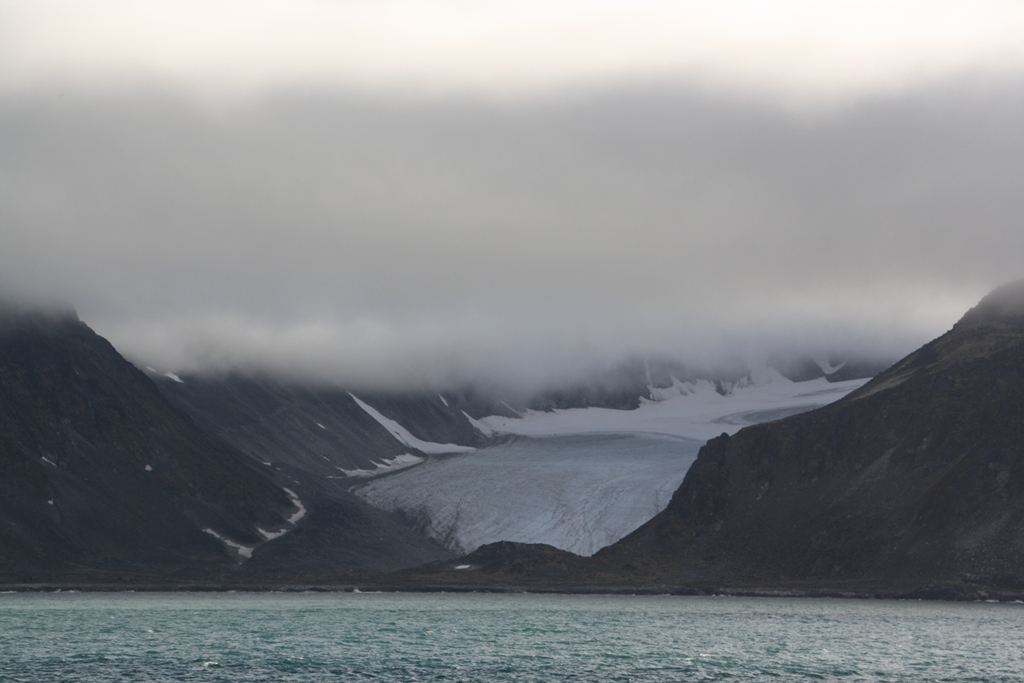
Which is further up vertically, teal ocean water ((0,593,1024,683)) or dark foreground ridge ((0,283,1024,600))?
dark foreground ridge ((0,283,1024,600))

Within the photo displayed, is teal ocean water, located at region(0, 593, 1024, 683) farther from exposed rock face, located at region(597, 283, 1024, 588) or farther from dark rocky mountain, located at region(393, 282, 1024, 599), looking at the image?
exposed rock face, located at region(597, 283, 1024, 588)

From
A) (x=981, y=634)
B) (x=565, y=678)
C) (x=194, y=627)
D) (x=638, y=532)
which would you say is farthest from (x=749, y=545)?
(x=565, y=678)

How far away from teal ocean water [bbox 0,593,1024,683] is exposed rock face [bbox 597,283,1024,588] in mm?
12606

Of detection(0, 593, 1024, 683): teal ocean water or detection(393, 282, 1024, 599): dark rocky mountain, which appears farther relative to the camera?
detection(393, 282, 1024, 599): dark rocky mountain

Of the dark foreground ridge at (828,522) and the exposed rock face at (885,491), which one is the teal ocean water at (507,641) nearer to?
the dark foreground ridge at (828,522)

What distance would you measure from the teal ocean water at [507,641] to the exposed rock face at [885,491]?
496 inches

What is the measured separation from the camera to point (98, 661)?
7844 centimetres

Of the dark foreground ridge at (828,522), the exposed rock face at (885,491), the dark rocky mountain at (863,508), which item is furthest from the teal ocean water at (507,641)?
the exposed rock face at (885,491)

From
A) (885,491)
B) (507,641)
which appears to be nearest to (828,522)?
(885,491)

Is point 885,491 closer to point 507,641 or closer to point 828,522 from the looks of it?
point 828,522

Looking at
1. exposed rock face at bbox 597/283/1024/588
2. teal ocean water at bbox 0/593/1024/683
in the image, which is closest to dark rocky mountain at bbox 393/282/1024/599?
exposed rock face at bbox 597/283/1024/588

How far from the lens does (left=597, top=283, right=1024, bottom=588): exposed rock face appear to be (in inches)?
5955

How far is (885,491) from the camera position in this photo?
16962 cm

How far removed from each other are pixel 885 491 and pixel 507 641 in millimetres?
88663
